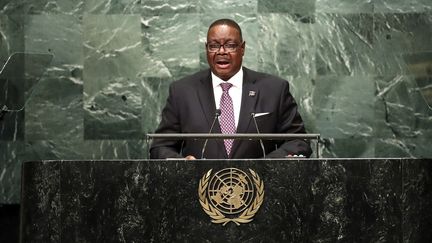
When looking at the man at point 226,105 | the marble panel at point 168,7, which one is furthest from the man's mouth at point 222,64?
the marble panel at point 168,7

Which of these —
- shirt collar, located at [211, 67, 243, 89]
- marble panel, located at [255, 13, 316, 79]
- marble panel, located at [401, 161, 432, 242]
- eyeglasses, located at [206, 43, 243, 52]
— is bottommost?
marble panel, located at [401, 161, 432, 242]

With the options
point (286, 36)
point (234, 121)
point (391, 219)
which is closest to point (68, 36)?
point (286, 36)

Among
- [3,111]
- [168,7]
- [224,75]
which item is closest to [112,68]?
[168,7]

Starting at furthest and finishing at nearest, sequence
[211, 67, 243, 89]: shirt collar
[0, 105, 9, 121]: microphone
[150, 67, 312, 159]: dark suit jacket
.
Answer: [0, 105, 9, 121]: microphone
[211, 67, 243, 89]: shirt collar
[150, 67, 312, 159]: dark suit jacket

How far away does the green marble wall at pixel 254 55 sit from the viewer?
804 centimetres

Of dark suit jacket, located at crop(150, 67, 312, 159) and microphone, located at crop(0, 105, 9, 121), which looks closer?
dark suit jacket, located at crop(150, 67, 312, 159)

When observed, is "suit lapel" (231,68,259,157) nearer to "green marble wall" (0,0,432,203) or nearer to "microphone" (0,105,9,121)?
"green marble wall" (0,0,432,203)

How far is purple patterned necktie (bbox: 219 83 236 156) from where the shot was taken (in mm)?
6211

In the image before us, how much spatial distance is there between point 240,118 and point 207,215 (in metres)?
1.58

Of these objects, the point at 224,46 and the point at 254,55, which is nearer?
the point at 224,46

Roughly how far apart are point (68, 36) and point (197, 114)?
2.17 metres

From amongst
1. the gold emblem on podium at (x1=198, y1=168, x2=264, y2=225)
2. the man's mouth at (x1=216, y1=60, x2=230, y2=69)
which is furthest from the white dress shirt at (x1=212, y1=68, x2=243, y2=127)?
the gold emblem on podium at (x1=198, y1=168, x2=264, y2=225)

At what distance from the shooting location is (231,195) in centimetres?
479

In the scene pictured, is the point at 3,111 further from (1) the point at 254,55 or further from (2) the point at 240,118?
(2) the point at 240,118
